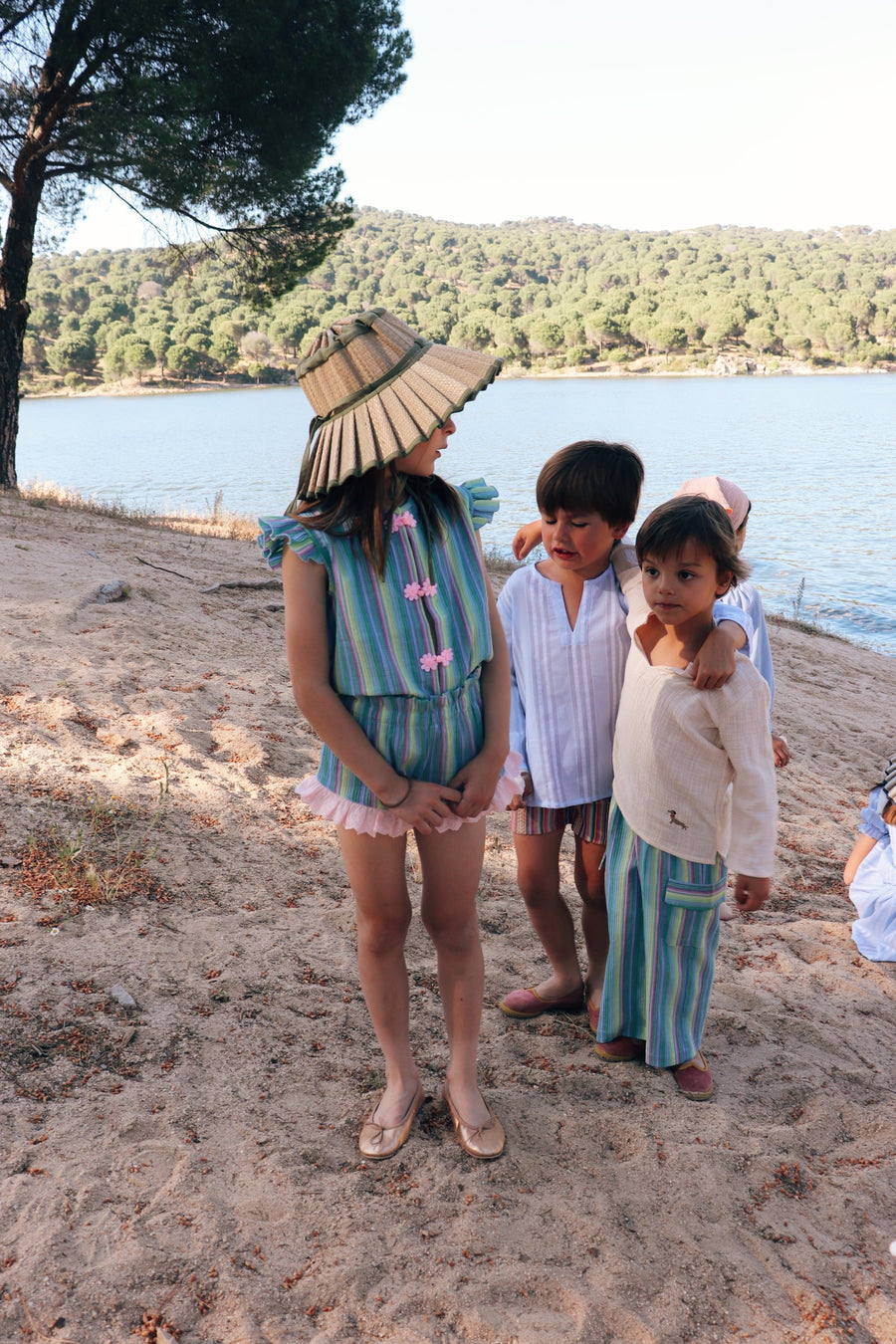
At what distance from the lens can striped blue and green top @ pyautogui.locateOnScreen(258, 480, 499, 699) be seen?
1.82 metres

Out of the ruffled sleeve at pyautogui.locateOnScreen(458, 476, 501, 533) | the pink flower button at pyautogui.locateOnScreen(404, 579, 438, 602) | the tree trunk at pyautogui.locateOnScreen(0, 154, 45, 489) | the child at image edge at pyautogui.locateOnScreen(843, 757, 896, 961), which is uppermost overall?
the tree trunk at pyautogui.locateOnScreen(0, 154, 45, 489)

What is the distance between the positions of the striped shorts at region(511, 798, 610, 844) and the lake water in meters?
9.24

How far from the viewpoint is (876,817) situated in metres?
2.19

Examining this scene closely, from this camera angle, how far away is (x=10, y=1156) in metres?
1.87

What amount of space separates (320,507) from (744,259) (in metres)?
131

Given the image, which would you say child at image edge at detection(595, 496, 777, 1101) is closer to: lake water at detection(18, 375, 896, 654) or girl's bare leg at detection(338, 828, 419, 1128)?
girl's bare leg at detection(338, 828, 419, 1128)

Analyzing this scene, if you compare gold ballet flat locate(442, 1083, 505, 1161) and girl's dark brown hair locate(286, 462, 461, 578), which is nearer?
girl's dark brown hair locate(286, 462, 461, 578)

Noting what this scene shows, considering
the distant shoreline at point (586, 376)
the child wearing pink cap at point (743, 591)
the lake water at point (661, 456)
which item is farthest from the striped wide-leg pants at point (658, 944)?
the distant shoreline at point (586, 376)

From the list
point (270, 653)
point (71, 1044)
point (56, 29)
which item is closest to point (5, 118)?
point (56, 29)

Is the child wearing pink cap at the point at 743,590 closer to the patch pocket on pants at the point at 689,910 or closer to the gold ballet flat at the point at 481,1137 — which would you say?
the patch pocket on pants at the point at 689,910

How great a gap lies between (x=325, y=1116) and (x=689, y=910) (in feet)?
3.45

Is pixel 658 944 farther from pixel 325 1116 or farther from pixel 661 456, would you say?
pixel 661 456

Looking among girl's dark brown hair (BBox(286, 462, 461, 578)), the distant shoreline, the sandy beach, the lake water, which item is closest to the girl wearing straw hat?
girl's dark brown hair (BBox(286, 462, 461, 578))

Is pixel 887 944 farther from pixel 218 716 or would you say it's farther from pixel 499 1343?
pixel 218 716
